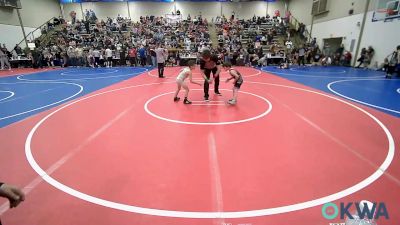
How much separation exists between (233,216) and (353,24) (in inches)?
777

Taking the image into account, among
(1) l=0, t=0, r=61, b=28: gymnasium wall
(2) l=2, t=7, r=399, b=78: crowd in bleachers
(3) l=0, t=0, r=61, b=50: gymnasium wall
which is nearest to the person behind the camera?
(2) l=2, t=7, r=399, b=78: crowd in bleachers

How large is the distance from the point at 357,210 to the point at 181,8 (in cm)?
3084

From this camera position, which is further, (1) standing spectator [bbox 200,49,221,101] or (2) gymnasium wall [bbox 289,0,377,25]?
(2) gymnasium wall [bbox 289,0,377,25]

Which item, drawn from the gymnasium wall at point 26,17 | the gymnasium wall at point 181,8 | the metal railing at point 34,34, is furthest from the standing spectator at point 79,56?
the gymnasium wall at point 181,8

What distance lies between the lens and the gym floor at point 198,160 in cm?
257

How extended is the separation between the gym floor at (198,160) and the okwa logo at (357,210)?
2.8 inches

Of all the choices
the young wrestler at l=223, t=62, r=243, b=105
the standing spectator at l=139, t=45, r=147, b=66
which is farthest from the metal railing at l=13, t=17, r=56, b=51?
the young wrestler at l=223, t=62, r=243, b=105

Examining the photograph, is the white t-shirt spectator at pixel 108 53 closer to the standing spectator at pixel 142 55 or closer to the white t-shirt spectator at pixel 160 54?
the standing spectator at pixel 142 55

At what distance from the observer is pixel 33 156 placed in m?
3.80

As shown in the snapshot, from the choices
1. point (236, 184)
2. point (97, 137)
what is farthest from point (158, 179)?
point (97, 137)

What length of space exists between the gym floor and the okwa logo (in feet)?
0.23

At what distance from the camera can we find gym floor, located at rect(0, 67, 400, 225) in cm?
257

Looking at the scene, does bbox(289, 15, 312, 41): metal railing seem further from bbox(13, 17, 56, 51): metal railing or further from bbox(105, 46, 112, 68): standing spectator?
bbox(13, 17, 56, 51): metal railing

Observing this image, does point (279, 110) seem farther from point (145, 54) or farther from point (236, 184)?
point (145, 54)
